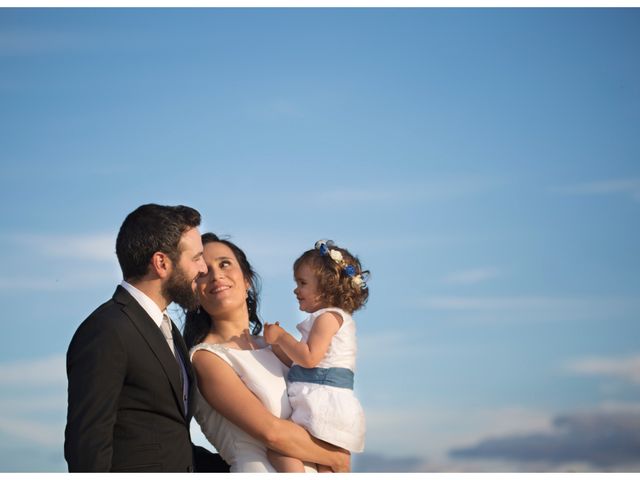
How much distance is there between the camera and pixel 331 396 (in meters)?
6.39

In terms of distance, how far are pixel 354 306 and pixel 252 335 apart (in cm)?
86

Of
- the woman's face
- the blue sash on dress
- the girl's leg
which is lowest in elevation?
the girl's leg

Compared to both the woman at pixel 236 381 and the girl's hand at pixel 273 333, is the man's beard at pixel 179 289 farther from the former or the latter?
the girl's hand at pixel 273 333

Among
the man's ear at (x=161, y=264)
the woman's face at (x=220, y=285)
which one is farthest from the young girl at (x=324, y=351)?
the man's ear at (x=161, y=264)

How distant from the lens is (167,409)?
5.55m

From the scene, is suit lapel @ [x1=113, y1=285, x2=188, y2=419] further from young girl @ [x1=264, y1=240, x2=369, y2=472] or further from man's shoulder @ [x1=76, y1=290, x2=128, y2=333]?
young girl @ [x1=264, y1=240, x2=369, y2=472]

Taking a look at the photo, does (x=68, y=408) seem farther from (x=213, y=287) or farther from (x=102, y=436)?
(x=213, y=287)

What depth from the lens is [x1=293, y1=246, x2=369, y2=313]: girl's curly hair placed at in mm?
6875

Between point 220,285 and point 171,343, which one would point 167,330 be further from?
point 220,285

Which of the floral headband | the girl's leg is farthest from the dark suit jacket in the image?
the floral headband

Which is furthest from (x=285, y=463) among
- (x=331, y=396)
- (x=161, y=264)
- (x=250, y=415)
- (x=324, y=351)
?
(x=161, y=264)

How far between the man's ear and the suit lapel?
0.84ft
